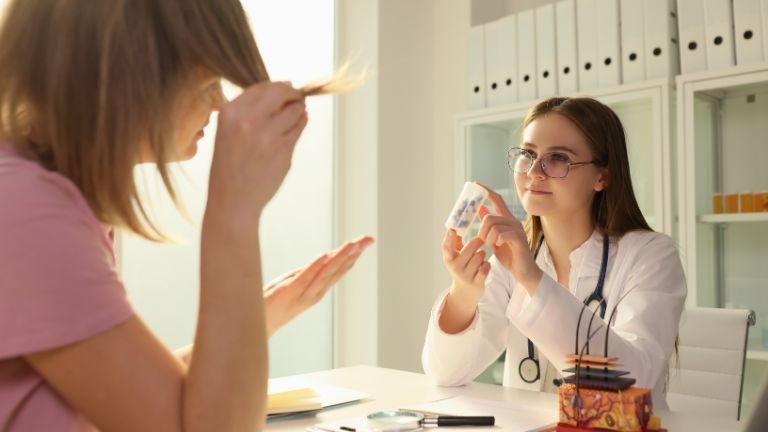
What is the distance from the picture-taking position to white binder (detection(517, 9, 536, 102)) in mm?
2898

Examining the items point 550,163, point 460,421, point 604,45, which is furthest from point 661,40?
point 460,421

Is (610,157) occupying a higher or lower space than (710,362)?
higher

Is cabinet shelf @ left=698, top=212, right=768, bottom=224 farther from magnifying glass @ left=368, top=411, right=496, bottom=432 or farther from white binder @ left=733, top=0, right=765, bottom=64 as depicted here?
magnifying glass @ left=368, top=411, right=496, bottom=432

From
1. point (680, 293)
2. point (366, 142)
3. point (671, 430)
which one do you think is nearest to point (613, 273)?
point (680, 293)

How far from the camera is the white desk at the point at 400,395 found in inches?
46.3

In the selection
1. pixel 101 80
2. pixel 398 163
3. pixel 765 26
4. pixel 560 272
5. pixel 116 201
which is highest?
pixel 765 26

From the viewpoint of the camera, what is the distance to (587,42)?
2730mm

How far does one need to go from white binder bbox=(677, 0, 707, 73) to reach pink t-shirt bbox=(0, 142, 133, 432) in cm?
232

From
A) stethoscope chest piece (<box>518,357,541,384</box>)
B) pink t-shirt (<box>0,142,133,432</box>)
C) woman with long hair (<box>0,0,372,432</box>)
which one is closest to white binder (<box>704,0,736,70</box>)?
stethoscope chest piece (<box>518,357,541,384</box>)

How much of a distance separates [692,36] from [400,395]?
1.81 meters

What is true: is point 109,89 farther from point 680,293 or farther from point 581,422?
point 680,293

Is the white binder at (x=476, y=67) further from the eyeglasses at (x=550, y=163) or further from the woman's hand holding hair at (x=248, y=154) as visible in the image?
the woman's hand holding hair at (x=248, y=154)

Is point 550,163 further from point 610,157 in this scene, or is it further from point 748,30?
point 748,30

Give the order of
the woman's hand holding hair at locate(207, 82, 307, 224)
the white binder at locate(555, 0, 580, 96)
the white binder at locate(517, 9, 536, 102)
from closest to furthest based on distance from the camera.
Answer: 1. the woman's hand holding hair at locate(207, 82, 307, 224)
2. the white binder at locate(555, 0, 580, 96)
3. the white binder at locate(517, 9, 536, 102)
